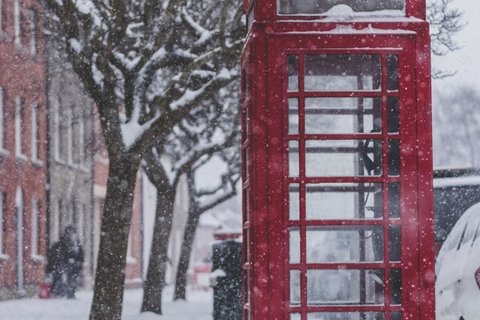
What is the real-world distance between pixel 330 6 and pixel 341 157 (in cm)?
92

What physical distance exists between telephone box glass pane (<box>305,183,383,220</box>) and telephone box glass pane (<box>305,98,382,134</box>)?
32 centimetres

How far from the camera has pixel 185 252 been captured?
91.9ft

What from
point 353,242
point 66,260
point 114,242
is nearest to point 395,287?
point 353,242

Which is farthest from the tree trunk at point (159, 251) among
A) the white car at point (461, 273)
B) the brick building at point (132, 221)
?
the brick building at point (132, 221)

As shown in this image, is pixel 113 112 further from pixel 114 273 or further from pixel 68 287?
pixel 68 287

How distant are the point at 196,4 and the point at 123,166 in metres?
4.27

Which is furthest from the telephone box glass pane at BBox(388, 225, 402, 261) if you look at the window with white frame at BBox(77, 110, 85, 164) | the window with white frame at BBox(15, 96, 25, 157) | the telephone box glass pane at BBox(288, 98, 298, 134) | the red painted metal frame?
the window with white frame at BBox(77, 110, 85, 164)

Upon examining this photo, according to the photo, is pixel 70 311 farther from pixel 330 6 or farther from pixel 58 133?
pixel 330 6

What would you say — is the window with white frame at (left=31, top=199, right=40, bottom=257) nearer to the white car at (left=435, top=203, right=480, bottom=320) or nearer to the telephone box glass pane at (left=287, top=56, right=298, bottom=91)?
the white car at (left=435, top=203, right=480, bottom=320)

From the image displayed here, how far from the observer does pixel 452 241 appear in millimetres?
8867

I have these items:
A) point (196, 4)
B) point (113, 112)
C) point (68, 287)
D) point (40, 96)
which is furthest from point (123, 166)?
point (40, 96)

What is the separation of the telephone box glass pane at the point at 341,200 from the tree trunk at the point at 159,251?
48.7 ft

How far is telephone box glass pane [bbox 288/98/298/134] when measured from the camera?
625 centimetres

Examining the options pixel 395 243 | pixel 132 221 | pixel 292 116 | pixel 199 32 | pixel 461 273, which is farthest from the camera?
pixel 132 221
